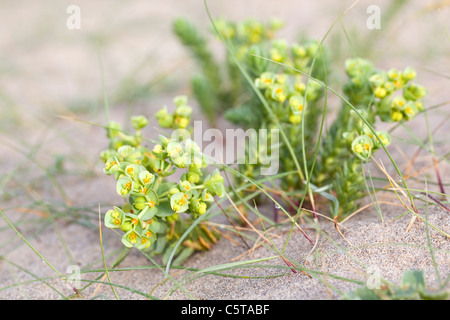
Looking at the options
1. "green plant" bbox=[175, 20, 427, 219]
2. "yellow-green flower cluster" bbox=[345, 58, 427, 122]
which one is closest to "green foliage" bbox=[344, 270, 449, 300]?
"green plant" bbox=[175, 20, 427, 219]

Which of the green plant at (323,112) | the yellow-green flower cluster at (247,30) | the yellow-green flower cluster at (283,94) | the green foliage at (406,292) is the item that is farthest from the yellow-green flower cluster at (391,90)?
the yellow-green flower cluster at (247,30)

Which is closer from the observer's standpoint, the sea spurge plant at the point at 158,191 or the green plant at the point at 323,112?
the sea spurge plant at the point at 158,191

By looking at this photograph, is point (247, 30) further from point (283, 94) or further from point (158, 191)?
point (158, 191)

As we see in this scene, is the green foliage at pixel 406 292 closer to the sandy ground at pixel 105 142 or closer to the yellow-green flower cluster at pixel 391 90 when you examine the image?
the sandy ground at pixel 105 142

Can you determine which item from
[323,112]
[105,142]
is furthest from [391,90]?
[105,142]

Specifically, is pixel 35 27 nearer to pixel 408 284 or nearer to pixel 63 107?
pixel 63 107

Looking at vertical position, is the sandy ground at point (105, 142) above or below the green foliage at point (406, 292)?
above

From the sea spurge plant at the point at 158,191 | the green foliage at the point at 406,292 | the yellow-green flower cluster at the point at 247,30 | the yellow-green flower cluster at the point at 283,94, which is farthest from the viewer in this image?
the yellow-green flower cluster at the point at 247,30

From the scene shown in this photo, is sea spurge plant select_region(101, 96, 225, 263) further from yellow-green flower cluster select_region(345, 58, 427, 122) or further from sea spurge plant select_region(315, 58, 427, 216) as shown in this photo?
yellow-green flower cluster select_region(345, 58, 427, 122)
